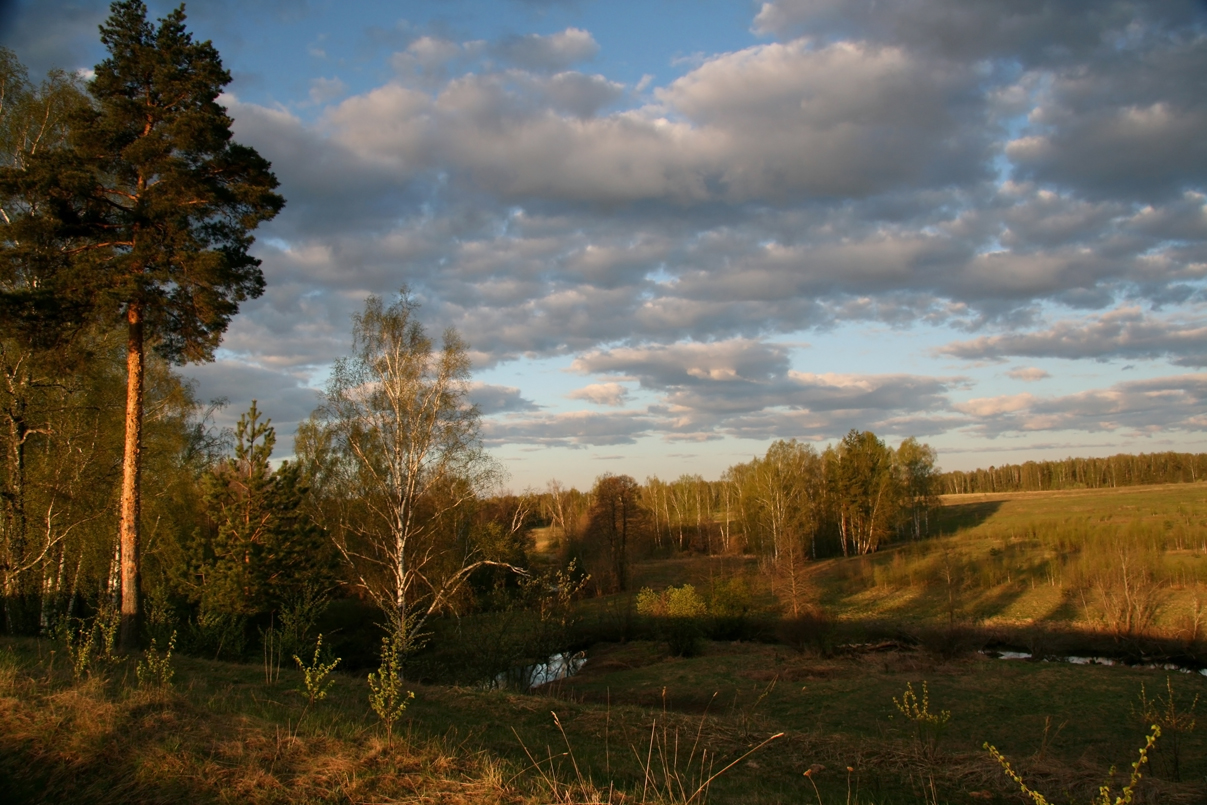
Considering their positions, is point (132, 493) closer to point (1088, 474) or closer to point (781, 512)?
point (781, 512)

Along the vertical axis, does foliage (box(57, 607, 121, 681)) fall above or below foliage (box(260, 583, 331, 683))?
above

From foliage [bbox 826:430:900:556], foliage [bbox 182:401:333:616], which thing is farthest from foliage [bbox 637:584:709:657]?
foliage [bbox 826:430:900:556]

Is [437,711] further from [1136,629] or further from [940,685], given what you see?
[1136,629]

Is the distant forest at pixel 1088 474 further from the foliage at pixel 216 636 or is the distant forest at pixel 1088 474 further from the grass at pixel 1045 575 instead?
the foliage at pixel 216 636

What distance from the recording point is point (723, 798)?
20.1ft

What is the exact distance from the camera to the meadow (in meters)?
5.01

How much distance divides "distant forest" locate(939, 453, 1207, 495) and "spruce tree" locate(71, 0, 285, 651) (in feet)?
339

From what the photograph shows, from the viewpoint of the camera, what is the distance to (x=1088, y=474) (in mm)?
119688

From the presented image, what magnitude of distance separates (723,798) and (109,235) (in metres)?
13.9

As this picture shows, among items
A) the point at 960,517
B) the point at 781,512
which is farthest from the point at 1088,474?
the point at 781,512

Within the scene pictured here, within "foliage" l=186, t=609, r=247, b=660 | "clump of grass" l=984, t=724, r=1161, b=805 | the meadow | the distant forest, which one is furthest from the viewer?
the distant forest

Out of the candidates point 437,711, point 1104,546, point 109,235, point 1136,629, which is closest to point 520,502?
point 437,711

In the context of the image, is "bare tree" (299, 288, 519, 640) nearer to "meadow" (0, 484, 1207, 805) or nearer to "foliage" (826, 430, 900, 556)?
"meadow" (0, 484, 1207, 805)

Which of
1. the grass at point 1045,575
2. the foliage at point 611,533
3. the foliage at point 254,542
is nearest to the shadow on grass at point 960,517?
the grass at point 1045,575
